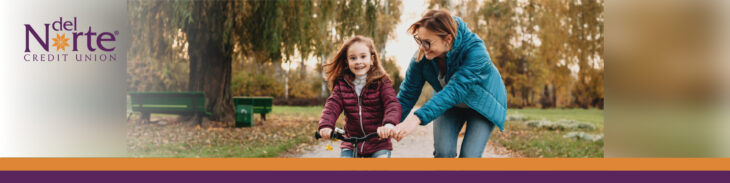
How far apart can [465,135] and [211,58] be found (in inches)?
228

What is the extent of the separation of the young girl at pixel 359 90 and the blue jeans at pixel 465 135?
13.5 inches

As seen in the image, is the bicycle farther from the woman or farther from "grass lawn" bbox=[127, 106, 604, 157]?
"grass lawn" bbox=[127, 106, 604, 157]

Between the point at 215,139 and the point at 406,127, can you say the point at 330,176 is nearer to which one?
the point at 406,127

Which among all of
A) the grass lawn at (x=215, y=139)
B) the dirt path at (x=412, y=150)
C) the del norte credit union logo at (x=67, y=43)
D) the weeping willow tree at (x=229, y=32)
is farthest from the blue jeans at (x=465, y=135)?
the weeping willow tree at (x=229, y=32)

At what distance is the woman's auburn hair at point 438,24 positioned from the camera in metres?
2.29

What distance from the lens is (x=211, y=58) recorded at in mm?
7578

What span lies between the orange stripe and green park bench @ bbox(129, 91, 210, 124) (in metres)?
5.25

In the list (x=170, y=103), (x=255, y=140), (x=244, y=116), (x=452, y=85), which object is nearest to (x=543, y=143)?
(x=255, y=140)

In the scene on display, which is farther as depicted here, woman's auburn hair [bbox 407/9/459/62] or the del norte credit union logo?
the del norte credit union logo

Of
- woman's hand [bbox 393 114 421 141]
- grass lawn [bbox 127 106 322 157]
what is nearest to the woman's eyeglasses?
woman's hand [bbox 393 114 421 141]

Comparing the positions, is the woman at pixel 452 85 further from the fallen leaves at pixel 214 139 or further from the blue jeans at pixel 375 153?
the fallen leaves at pixel 214 139

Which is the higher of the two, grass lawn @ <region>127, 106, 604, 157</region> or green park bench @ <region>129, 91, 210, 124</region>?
green park bench @ <region>129, 91, 210, 124</region>

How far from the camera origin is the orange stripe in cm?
234

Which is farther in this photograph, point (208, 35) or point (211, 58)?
point (211, 58)
